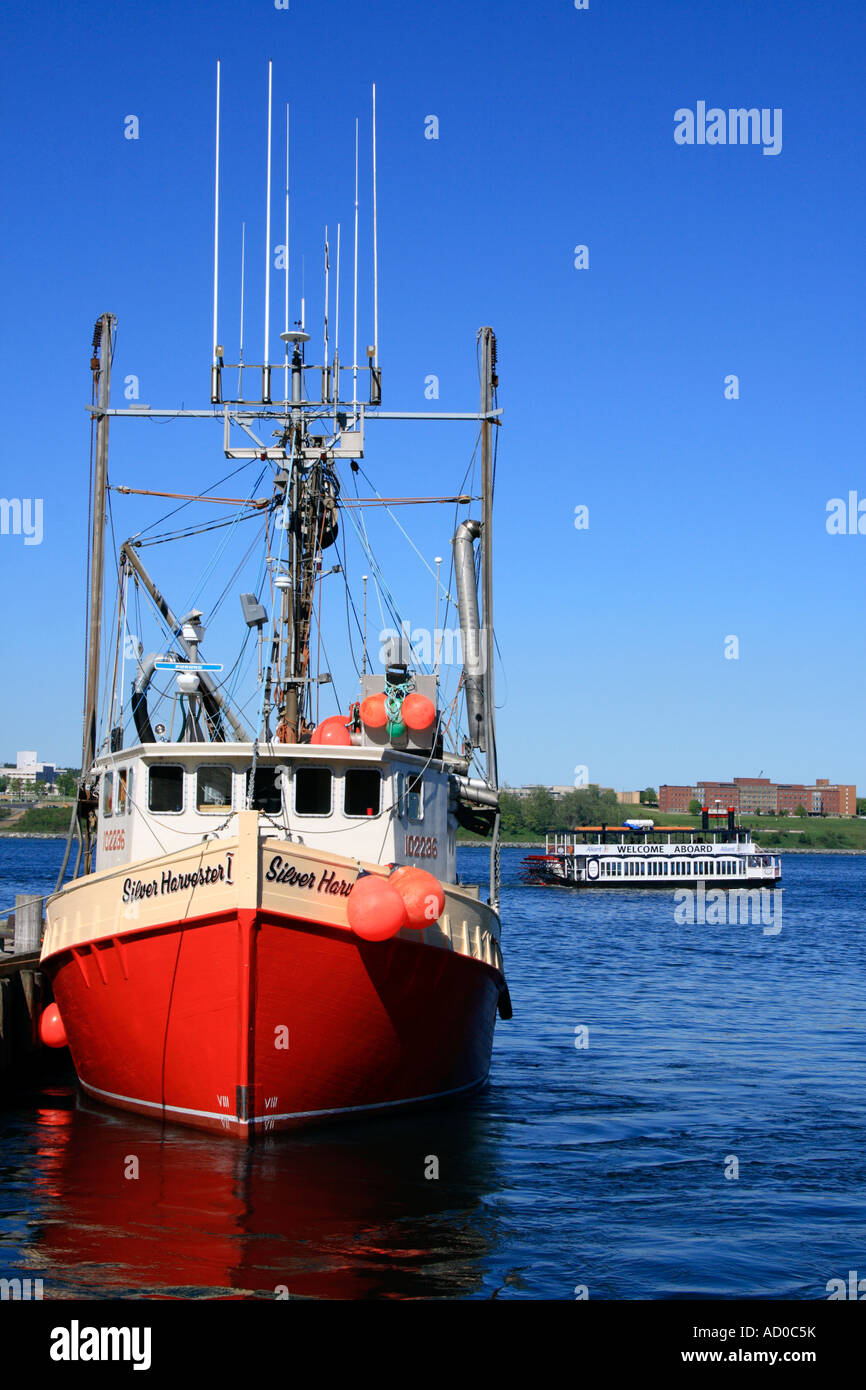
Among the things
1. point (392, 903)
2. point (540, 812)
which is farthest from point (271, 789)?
point (540, 812)

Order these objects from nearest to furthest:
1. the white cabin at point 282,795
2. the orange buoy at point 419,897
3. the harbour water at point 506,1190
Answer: the harbour water at point 506,1190 → the orange buoy at point 419,897 → the white cabin at point 282,795

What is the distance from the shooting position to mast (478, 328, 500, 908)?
22.5 m

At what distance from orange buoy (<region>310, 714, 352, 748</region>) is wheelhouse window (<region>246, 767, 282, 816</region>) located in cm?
128

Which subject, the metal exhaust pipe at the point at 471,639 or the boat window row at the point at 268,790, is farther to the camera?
the metal exhaust pipe at the point at 471,639

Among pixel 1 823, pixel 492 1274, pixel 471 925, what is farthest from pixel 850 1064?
pixel 1 823

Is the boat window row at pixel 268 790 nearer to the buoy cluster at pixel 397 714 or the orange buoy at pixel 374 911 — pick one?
the buoy cluster at pixel 397 714

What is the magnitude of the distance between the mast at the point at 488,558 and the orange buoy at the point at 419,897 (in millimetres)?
5601

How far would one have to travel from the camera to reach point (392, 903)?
50.5 ft

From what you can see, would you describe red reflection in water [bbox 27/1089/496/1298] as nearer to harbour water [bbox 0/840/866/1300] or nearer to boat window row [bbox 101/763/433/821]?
harbour water [bbox 0/840/866/1300]

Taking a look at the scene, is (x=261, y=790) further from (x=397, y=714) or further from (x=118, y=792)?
(x=118, y=792)

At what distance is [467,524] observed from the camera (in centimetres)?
2339

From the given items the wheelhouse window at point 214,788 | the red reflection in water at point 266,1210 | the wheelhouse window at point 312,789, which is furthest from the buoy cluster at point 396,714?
the red reflection in water at point 266,1210

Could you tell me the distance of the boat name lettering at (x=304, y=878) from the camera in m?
15.3
